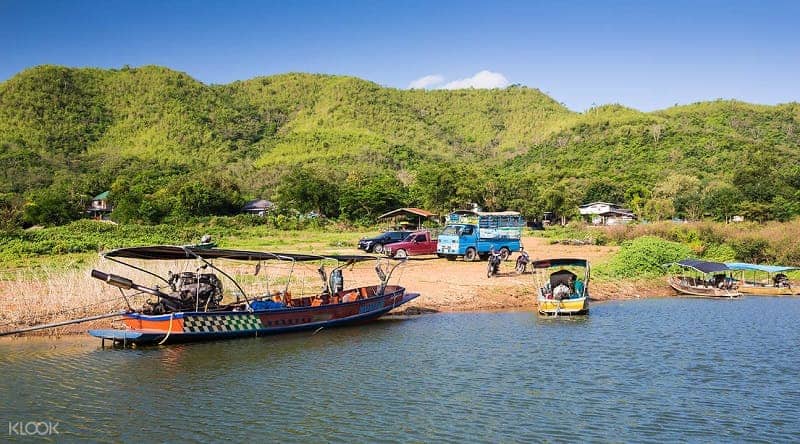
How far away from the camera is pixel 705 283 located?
105ft

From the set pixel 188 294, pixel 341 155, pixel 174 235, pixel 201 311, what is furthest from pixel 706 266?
pixel 341 155

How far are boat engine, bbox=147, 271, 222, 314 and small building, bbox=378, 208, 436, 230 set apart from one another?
47375 millimetres

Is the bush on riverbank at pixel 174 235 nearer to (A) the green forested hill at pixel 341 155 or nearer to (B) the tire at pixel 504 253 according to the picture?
(A) the green forested hill at pixel 341 155

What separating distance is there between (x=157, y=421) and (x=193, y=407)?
0.96 meters

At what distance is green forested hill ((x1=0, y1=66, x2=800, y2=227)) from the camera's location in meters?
75.4

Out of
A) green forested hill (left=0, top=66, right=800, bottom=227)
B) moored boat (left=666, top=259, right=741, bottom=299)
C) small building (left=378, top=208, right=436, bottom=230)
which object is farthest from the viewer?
green forested hill (left=0, top=66, right=800, bottom=227)

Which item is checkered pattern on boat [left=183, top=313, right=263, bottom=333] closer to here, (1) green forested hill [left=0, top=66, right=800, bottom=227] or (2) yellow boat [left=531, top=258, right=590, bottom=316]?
(2) yellow boat [left=531, top=258, right=590, bottom=316]

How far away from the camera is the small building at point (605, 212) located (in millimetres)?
87700

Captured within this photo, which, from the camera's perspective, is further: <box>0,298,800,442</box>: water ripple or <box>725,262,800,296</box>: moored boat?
<box>725,262,800,296</box>: moored boat

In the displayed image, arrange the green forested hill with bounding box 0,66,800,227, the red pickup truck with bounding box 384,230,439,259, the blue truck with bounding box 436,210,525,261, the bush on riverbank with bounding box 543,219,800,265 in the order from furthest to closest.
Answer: the green forested hill with bounding box 0,66,800,227 < the bush on riverbank with bounding box 543,219,800,265 < the red pickup truck with bounding box 384,230,439,259 < the blue truck with bounding box 436,210,525,261

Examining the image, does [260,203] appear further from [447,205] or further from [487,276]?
[487,276]

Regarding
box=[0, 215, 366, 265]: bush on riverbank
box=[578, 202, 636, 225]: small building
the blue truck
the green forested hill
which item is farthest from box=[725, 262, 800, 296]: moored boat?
box=[578, 202, 636, 225]: small building

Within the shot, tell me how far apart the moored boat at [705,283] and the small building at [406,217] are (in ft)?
118

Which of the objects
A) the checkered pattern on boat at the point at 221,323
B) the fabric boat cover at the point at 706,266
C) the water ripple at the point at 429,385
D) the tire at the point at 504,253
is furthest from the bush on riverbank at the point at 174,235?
the fabric boat cover at the point at 706,266
